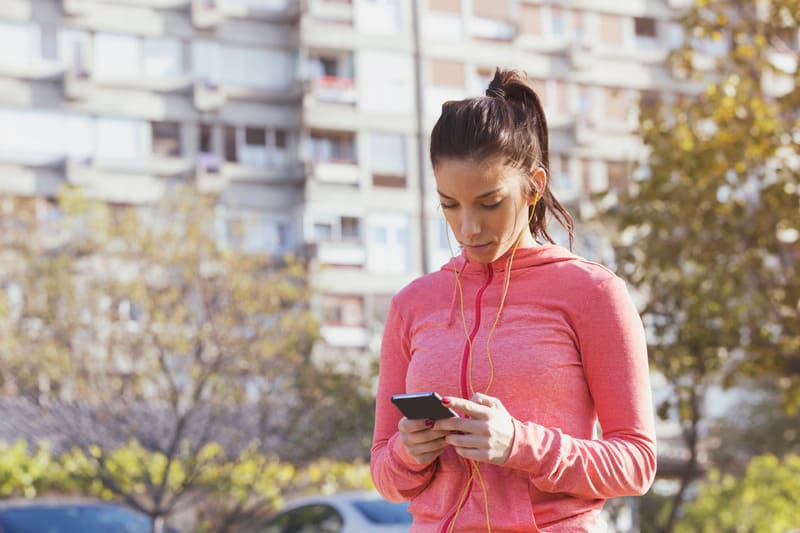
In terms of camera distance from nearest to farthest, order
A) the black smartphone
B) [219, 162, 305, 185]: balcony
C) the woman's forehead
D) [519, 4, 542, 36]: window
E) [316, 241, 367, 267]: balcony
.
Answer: the black smartphone < the woman's forehead < [219, 162, 305, 185]: balcony < [316, 241, 367, 267]: balcony < [519, 4, 542, 36]: window

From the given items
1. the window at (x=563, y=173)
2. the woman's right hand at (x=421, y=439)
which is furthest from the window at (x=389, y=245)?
the woman's right hand at (x=421, y=439)

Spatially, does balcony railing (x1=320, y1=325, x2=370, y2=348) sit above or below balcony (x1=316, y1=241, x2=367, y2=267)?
below

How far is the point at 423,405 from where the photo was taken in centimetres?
266

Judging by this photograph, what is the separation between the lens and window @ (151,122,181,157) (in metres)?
38.5

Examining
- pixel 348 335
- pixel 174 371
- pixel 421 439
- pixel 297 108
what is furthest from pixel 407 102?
pixel 421 439

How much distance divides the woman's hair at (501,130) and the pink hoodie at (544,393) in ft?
0.71

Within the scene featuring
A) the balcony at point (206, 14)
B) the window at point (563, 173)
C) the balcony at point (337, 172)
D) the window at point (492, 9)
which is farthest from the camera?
the window at point (492, 9)

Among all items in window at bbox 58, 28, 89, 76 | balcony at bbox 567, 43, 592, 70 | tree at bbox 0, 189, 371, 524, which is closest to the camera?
tree at bbox 0, 189, 371, 524

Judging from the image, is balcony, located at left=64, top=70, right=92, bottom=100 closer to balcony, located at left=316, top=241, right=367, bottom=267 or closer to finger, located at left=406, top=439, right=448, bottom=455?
balcony, located at left=316, top=241, right=367, bottom=267

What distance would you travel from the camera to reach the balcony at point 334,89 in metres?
39.8

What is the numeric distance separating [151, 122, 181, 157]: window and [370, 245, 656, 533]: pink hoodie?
3622cm

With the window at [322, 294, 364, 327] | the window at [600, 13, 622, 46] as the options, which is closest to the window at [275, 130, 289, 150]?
the window at [322, 294, 364, 327]

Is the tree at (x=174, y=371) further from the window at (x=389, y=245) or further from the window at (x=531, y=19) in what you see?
Answer: the window at (x=531, y=19)

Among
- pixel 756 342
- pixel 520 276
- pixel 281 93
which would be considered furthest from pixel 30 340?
pixel 281 93
